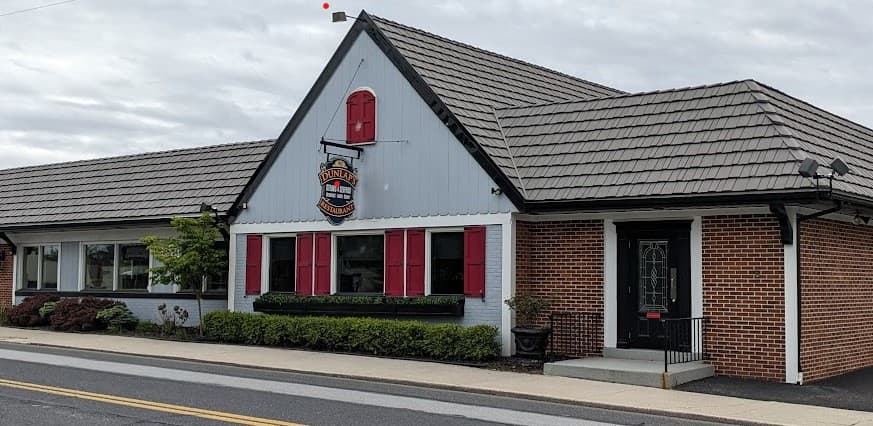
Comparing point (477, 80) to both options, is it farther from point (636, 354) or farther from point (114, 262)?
point (114, 262)

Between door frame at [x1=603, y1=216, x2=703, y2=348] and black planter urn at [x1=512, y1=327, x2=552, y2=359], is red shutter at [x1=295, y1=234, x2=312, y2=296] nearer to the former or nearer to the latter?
black planter urn at [x1=512, y1=327, x2=552, y2=359]

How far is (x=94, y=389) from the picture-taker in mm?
13219

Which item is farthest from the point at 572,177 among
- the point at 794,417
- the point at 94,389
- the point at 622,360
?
the point at 94,389

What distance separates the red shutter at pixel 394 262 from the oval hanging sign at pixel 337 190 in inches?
43.3

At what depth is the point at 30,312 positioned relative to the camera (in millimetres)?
25344

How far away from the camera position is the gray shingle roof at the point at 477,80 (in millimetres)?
19156

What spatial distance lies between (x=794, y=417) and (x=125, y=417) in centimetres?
784

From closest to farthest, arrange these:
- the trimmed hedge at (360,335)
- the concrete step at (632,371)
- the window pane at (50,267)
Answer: the concrete step at (632,371), the trimmed hedge at (360,335), the window pane at (50,267)

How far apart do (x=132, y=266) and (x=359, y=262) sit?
802 cm

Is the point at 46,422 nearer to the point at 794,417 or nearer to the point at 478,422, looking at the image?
the point at 478,422

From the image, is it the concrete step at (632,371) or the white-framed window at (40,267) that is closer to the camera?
the concrete step at (632,371)

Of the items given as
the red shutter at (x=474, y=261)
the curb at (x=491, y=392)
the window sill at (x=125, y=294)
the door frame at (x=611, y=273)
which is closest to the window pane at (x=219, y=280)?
the window sill at (x=125, y=294)

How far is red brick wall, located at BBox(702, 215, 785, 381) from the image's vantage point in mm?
15234

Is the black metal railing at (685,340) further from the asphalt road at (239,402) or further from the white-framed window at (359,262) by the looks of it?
the white-framed window at (359,262)
